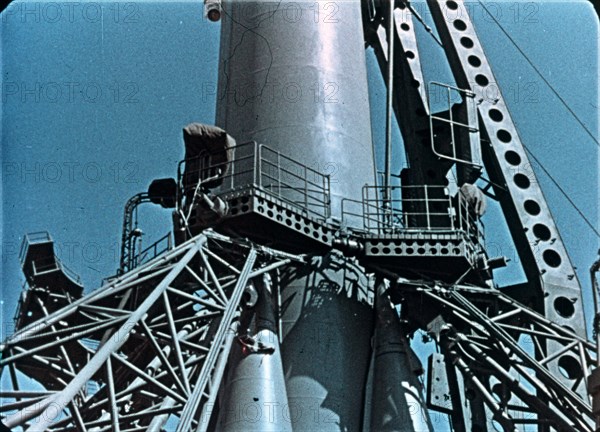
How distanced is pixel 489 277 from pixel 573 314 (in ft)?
8.38

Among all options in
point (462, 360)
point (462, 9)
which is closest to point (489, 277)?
point (462, 360)

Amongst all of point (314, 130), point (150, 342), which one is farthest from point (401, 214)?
point (150, 342)

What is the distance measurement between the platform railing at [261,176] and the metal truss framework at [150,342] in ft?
4.63

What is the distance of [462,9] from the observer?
3681cm

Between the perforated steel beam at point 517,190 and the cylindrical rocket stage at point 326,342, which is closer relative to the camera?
the cylindrical rocket stage at point 326,342

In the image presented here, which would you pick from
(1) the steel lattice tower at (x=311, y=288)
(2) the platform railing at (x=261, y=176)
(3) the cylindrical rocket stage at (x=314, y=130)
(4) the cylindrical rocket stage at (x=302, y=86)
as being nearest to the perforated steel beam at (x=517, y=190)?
(1) the steel lattice tower at (x=311, y=288)

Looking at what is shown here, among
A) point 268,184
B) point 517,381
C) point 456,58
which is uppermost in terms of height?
point 456,58

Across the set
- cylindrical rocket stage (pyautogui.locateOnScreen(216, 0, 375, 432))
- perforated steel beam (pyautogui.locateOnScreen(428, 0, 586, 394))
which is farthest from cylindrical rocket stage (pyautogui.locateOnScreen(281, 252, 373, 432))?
perforated steel beam (pyautogui.locateOnScreen(428, 0, 586, 394))

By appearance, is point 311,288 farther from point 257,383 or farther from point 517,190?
point 517,190

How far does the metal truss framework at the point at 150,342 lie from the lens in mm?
21672

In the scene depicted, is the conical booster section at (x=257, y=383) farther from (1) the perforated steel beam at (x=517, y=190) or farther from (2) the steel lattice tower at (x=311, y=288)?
(1) the perforated steel beam at (x=517, y=190)

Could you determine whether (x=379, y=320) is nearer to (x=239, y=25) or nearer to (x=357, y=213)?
(x=357, y=213)

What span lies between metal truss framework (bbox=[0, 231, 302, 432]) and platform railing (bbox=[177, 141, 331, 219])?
4.63 ft

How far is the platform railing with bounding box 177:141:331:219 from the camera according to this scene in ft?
89.9
